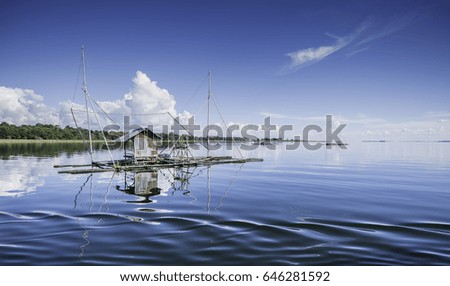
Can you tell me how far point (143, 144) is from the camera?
129ft

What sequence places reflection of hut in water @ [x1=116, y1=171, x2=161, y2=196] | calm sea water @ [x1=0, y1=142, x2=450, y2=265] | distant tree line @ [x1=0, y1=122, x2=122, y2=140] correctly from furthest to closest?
distant tree line @ [x1=0, y1=122, x2=122, y2=140] → reflection of hut in water @ [x1=116, y1=171, x2=161, y2=196] → calm sea water @ [x1=0, y1=142, x2=450, y2=265]

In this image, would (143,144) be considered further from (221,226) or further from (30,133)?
(30,133)

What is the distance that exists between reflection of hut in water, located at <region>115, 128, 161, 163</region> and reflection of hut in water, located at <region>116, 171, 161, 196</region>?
26.6 ft

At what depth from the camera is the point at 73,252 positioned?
9.73m

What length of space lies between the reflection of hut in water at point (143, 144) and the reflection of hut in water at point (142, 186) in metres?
8.12

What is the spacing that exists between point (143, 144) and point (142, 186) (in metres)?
15.2

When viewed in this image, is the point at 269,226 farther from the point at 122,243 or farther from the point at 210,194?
the point at 210,194

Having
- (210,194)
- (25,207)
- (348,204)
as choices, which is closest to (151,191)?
(210,194)

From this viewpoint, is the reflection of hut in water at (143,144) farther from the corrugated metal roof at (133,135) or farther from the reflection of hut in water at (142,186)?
the reflection of hut in water at (142,186)

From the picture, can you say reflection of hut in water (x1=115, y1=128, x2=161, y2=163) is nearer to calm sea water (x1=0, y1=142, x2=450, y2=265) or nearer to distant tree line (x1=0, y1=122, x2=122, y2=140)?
calm sea water (x1=0, y1=142, x2=450, y2=265)

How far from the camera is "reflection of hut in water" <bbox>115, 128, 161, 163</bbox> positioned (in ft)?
126

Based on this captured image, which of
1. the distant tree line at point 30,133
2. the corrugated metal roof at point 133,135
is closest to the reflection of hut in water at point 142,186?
the corrugated metal roof at point 133,135

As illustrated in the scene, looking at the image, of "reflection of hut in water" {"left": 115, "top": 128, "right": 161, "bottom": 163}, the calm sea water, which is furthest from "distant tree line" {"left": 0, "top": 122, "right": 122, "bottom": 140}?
the calm sea water

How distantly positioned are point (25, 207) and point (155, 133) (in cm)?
2358
